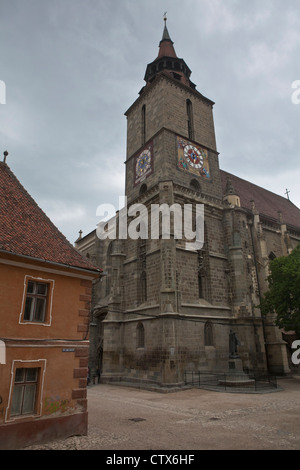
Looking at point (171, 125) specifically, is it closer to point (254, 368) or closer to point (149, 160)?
point (149, 160)

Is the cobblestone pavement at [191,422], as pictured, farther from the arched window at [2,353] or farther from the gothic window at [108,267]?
the gothic window at [108,267]

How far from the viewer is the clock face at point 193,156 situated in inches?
949

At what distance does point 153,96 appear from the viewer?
26.5 m

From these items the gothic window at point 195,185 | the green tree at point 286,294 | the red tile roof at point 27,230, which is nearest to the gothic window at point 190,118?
the gothic window at point 195,185

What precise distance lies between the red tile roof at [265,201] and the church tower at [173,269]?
223 inches

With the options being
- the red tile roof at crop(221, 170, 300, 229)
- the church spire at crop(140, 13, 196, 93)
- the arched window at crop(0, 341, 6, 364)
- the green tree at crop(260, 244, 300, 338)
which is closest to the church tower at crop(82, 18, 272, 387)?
the green tree at crop(260, 244, 300, 338)

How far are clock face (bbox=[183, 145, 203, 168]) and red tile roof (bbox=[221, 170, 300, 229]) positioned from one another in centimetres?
513

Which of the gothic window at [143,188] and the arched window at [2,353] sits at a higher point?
the gothic window at [143,188]

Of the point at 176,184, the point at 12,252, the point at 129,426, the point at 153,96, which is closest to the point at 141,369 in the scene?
the point at 129,426

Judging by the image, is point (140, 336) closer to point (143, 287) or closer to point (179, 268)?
point (143, 287)

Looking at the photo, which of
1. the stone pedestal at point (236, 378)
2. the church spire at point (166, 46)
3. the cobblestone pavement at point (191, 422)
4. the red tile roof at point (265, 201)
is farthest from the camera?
the church spire at point (166, 46)

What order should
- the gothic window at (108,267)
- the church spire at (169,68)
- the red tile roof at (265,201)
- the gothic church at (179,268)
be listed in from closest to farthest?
the gothic church at (179,268) < the gothic window at (108,267) < the church spire at (169,68) < the red tile roof at (265,201)

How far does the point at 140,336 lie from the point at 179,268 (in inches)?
204

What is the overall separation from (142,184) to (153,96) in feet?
26.4
